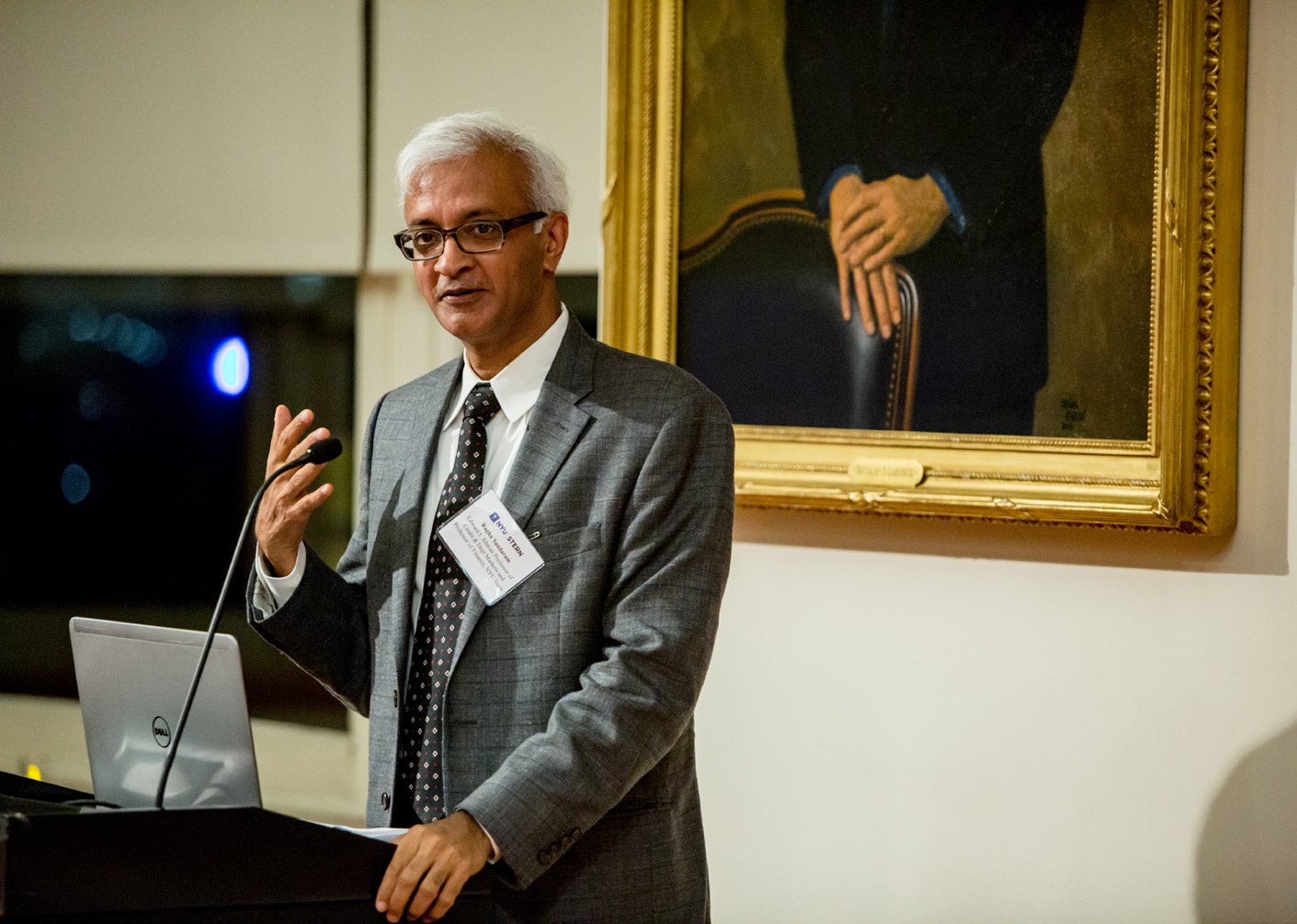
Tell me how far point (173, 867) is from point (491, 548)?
0.58 metres

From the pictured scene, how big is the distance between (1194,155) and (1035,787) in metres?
1.22

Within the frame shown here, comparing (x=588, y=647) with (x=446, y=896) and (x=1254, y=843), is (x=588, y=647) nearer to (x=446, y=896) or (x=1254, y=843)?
(x=446, y=896)

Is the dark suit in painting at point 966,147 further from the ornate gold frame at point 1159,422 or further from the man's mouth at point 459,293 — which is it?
the man's mouth at point 459,293

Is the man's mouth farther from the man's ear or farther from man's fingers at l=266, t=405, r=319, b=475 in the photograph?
man's fingers at l=266, t=405, r=319, b=475

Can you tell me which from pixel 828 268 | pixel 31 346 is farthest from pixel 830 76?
pixel 31 346

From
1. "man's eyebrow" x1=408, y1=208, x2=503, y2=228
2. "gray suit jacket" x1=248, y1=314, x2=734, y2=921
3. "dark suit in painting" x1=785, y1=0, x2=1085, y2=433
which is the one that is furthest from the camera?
"dark suit in painting" x1=785, y1=0, x2=1085, y2=433

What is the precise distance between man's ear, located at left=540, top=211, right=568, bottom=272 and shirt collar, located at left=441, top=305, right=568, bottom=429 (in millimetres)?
95

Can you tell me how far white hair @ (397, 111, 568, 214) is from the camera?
5.97 ft

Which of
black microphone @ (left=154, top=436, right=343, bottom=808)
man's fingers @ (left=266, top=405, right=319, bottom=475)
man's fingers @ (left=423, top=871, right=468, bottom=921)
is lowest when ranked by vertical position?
man's fingers @ (left=423, top=871, right=468, bottom=921)

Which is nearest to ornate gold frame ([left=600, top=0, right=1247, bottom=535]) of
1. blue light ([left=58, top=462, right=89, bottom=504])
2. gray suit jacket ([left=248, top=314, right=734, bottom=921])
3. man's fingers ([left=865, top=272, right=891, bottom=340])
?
man's fingers ([left=865, top=272, right=891, bottom=340])

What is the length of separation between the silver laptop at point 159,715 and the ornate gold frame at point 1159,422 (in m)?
1.50

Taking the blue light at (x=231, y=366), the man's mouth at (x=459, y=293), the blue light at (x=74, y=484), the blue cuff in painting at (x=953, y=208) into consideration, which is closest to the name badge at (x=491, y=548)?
the man's mouth at (x=459, y=293)

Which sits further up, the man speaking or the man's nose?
the man's nose

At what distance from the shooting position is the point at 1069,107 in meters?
2.56
